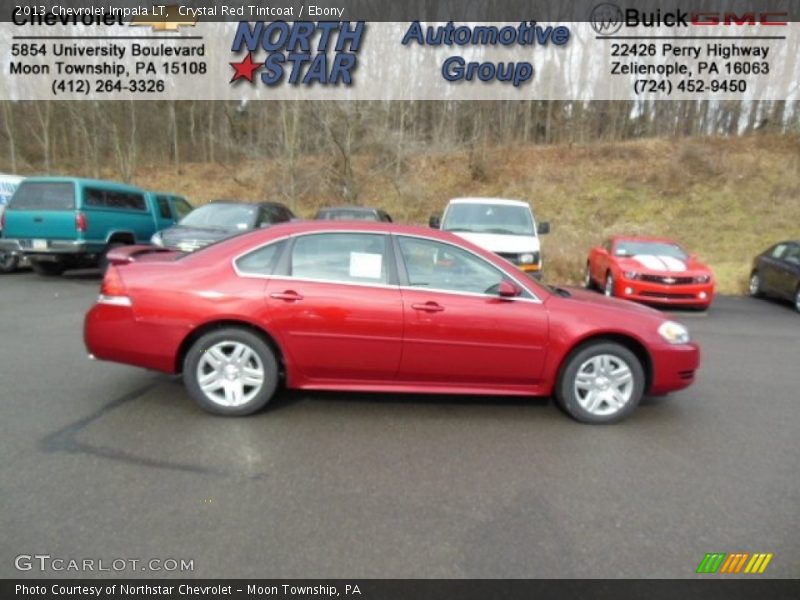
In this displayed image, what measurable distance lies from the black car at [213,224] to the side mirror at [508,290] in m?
6.83

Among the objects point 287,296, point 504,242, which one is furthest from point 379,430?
point 504,242

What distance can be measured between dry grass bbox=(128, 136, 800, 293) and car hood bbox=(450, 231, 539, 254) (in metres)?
7.91

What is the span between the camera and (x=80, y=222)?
1009cm

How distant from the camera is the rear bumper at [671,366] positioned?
3941 millimetres

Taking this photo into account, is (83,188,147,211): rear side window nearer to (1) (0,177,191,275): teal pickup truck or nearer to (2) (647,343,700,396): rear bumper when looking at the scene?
(1) (0,177,191,275): teal pickup truck

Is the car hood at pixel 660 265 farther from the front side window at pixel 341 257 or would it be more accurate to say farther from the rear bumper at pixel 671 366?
the front side window at pixel 341 257

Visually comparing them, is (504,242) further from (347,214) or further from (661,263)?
(347,214)

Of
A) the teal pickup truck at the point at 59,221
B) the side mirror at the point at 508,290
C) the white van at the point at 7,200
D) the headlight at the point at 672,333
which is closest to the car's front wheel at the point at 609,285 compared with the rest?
the headlight at the point at 672,333

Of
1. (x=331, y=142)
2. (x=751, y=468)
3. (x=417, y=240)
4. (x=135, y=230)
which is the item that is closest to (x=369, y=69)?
(x=331, y=142)

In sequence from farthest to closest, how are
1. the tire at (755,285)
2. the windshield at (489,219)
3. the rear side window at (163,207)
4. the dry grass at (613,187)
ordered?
the dry grass at (613,187) → the rear side window at (163,207) → the tire at (755,285) → the windshield at (489,219)

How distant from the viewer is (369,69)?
20391 mm

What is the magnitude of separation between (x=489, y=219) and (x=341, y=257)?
636 cm

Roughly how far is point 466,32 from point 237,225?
12.7 m

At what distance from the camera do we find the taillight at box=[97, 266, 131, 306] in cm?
385
